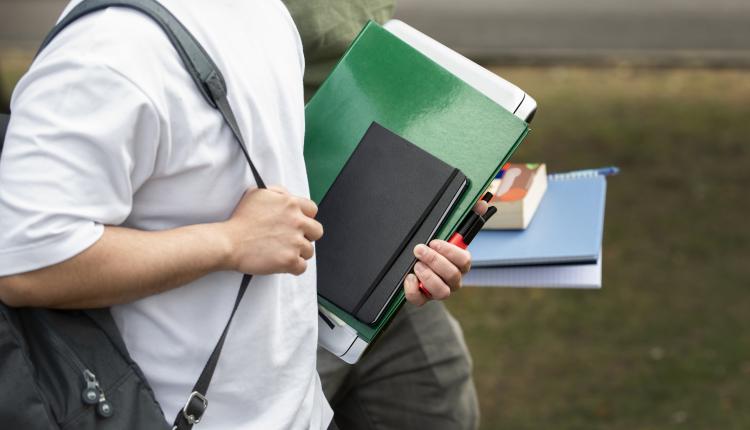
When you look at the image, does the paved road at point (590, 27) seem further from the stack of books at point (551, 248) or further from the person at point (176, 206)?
the person at point (176, 206)

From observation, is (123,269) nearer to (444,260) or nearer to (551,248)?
(444,260)

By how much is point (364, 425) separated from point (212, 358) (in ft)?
3.20

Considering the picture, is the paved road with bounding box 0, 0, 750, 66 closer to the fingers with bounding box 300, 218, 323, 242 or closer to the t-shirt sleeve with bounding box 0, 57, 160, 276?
the fingers with bounding box 300, 218, 323, 242

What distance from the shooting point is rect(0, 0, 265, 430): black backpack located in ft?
4.96

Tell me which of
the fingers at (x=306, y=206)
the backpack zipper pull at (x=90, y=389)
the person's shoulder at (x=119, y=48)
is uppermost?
the person's shoulder at (x=119, y=48)

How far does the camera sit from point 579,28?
9.23 meters

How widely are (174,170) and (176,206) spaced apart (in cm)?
7

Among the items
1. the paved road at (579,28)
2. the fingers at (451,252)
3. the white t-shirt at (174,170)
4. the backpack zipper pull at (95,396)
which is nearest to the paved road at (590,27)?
the paved road at (579,28)

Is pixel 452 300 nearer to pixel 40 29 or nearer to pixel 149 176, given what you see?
pixel 149 176

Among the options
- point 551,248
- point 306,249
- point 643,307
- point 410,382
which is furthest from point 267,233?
point 643,307

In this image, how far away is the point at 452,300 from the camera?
213 inches

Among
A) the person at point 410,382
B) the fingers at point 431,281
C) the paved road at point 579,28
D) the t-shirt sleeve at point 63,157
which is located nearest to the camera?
the t-shirt sleeve at point 63,157

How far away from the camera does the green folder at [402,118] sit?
1887 millimetres

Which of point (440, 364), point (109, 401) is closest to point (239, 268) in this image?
point (109, 401)
